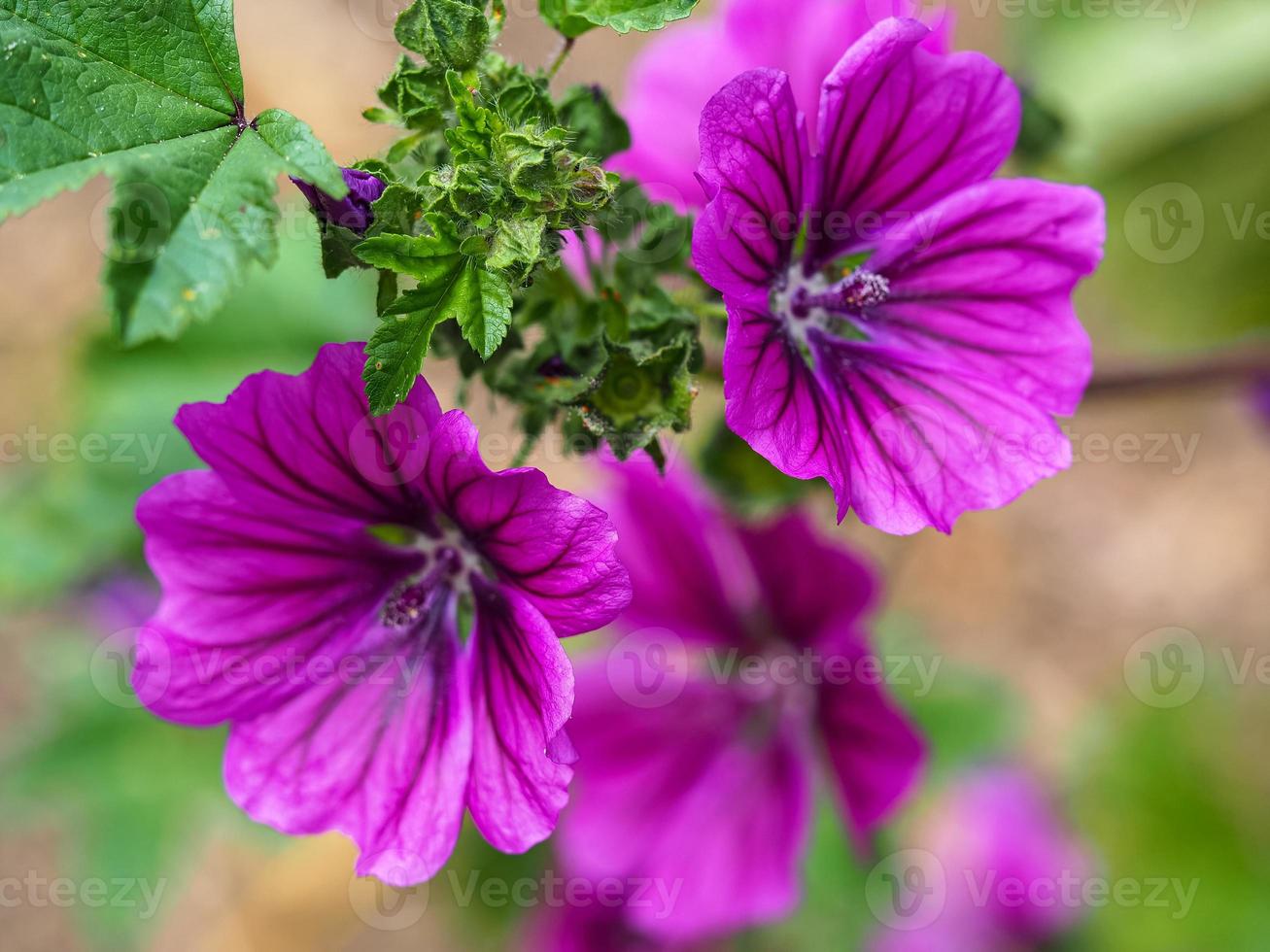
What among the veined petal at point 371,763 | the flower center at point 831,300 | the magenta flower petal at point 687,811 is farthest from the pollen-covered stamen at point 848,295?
the magenta flower petal at point 687,811

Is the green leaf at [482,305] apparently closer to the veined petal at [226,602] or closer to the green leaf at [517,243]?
the green leaf at [517,243]

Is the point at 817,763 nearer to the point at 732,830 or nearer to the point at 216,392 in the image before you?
the point at 732,830

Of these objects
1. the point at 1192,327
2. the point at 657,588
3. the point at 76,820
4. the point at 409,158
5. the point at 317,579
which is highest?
the point at 1192,327

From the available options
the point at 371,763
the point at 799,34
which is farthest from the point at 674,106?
the point at 371,763

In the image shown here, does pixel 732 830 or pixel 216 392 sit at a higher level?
pixel 216 392

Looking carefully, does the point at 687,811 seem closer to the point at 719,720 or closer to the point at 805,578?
the point at 719,720

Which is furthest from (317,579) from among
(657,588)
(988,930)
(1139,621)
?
(1139,621)

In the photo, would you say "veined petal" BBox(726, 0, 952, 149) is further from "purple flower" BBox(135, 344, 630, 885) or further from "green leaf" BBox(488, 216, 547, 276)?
"purple flower" BBox(135, 344, 630, 885)
